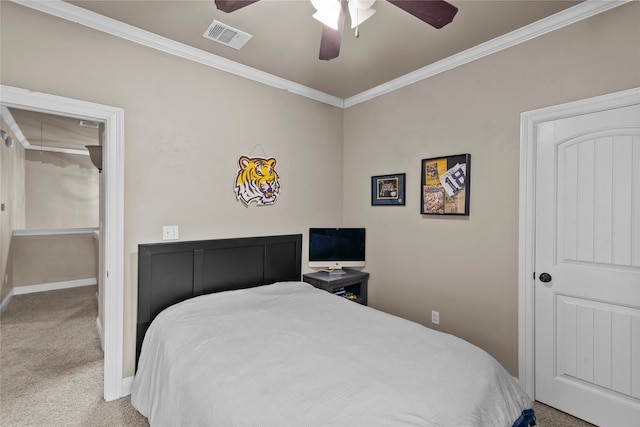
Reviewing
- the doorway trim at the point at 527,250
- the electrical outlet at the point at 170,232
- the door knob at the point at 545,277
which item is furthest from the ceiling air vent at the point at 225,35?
the door knob at the point at 545,277

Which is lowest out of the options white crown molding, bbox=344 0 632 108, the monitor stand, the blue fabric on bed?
the blue fabric on bed

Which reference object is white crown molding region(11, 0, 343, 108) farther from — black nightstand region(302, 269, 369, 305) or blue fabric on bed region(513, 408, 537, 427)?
blue fabric on bed region(513, 408, 537, 427)

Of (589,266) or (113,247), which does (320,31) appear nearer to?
(113,247)

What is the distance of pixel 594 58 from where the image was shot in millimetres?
2016

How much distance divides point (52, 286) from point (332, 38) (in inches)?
228

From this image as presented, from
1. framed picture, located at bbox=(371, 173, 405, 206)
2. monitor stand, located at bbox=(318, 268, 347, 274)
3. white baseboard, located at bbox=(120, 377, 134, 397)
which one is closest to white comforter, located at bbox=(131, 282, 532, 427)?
white baseboard, located at bbox=(120, 377, 134, 397)

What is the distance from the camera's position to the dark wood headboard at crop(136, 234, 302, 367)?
2389 mm

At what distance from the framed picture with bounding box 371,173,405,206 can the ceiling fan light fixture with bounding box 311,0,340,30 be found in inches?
70.2

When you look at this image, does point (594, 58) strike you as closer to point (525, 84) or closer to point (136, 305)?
point (525, 84)

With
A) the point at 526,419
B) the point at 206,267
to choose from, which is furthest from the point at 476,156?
the point at 206,267

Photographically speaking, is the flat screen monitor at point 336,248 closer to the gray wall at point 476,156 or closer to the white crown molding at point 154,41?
the gray wall at point 476,156

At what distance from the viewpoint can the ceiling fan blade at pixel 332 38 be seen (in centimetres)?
166

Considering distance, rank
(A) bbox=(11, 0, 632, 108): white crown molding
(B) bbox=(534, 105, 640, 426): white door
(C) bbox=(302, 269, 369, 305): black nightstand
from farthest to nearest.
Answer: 1. (C) bbox=(302, 269, 369, 305): black nightstand
2. (A) bbox=(11, 0, 632, 108): white crown molding
3. (B) bbox=(534, 105, 640, 426): white door

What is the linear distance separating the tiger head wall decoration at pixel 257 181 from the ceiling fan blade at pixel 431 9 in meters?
1.88
